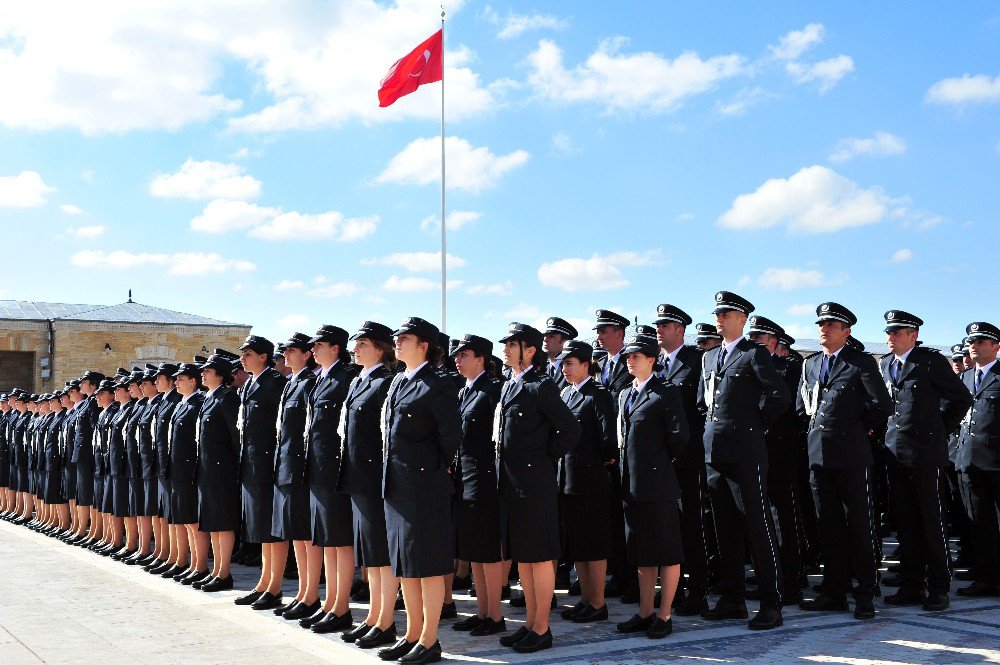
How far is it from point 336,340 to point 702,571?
3200mm

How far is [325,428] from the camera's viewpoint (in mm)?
6645

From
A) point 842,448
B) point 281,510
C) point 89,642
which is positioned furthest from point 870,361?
point 89,642

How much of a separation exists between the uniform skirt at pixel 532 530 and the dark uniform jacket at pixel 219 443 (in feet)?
10.2

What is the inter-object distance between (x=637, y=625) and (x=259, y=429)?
10.9 feet

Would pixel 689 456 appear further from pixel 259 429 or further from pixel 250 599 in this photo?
pixel 250 599

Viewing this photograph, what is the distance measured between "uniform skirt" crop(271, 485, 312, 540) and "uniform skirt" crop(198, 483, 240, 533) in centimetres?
124

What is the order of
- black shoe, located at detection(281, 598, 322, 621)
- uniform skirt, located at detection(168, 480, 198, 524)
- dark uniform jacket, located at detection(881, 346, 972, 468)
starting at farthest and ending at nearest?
uniform skirt, located at detection(168, 480, 198, 524) → dark uniform jacket, located at detection(881, 346, 972, 468) → black shoe, located at detection(281, 598, 322, 621)

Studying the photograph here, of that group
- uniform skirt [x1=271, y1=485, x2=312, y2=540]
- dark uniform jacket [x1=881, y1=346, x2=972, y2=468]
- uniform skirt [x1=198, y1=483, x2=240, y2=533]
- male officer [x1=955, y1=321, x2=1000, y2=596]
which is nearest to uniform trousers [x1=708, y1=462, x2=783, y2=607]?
dark uniform jacket [x1=881, y1=346, x2=972, y2=468]

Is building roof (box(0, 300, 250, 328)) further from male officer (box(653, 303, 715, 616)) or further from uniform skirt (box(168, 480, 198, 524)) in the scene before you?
male officer (box(653, 303, 715, 616))

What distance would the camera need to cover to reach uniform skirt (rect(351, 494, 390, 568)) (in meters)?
6.02

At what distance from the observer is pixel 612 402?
707 cm

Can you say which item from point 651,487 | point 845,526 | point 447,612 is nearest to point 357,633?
point 447,612

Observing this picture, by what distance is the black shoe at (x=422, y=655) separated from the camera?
558 centimetres

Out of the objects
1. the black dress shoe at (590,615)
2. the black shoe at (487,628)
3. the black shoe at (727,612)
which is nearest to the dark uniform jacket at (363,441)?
the black shoe at (487,628)
